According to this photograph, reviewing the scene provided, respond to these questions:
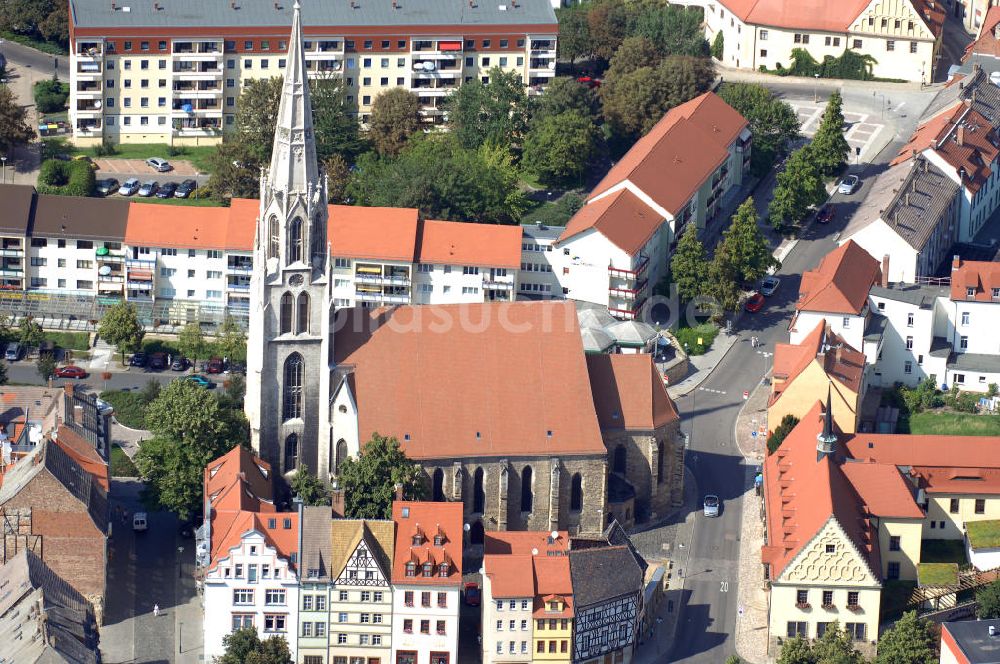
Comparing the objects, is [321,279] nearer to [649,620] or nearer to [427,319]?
[427,319]

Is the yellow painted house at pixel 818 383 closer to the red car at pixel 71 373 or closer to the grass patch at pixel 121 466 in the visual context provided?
the grass patch at pixel 121 466

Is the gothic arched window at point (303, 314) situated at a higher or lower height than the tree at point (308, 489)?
higher

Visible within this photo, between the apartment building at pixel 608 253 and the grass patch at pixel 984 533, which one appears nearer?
the grass patch at pixel 984 533

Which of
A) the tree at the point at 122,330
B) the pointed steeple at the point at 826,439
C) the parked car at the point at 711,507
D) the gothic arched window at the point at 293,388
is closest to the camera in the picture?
the gothic arched window at the point at 293,388

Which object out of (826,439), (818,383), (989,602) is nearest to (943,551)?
(989,602)

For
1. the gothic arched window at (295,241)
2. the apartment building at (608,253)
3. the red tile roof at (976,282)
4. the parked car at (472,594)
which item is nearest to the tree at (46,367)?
the gothic arched window at (295,241)

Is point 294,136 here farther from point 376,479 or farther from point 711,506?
point 711,506

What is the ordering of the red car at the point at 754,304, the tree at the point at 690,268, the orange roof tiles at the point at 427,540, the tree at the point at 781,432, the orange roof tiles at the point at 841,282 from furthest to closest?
1. the red car at the point at 754,304
2. the tree at the point at 690,268
3. the orange roof tiles at the point at 841,282
4. the tree at the point at 781,432
5. the orange roof tiles at the point at 427,540

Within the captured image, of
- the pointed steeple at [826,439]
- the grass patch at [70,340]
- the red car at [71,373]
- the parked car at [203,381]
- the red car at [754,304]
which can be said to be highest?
the red car at [754,304]
